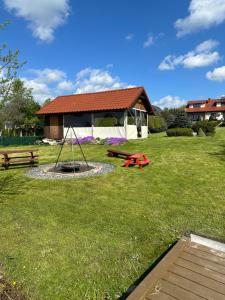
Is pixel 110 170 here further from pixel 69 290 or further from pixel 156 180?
pixel 69 290

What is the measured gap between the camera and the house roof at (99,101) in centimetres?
2396

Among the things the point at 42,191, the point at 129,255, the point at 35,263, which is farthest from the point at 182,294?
the point at 42,191

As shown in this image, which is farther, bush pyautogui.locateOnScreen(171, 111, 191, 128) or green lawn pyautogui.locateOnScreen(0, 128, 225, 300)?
bush pyautogui.locateOnScreen(171, 111, 191, 128)

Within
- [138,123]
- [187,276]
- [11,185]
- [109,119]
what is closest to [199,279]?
[187,276]

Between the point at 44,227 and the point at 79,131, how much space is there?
20.0m

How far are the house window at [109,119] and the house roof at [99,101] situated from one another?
2.05ft

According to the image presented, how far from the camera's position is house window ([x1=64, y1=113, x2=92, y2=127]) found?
83.2 ft

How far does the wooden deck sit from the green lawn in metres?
0.47

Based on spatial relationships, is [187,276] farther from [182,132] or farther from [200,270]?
[182,132]

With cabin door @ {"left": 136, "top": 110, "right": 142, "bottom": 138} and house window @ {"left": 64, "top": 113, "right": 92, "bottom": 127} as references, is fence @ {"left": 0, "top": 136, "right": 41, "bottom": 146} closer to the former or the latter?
house window @ {"left": 64, "top": 113, "right": 92, "bottom": 127}

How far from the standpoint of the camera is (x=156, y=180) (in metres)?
9.61

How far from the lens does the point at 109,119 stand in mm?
24047

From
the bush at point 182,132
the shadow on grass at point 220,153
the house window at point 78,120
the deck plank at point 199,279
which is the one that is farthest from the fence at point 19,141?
the deck plank at point 199,279

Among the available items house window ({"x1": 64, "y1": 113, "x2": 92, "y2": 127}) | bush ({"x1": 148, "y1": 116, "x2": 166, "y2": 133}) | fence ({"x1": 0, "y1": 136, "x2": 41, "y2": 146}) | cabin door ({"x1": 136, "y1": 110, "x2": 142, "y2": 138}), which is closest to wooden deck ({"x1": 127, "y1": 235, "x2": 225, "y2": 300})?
house window ({"x1": 64, "y1": 113, "x2": 92, "y2": 127})
